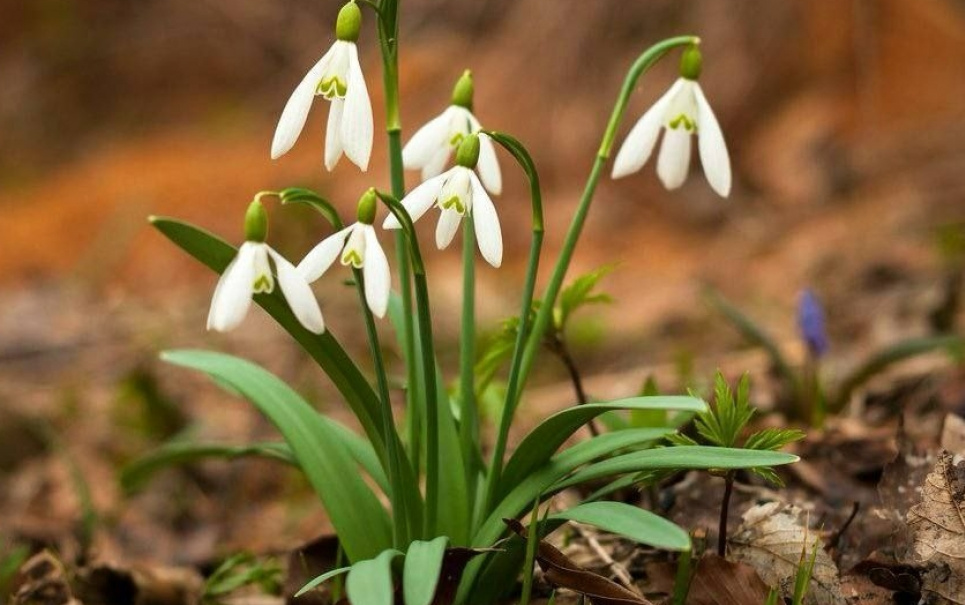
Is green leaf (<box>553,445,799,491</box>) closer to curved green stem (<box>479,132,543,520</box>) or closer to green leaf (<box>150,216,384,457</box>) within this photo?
curved green stem (<box>479,132,543,520</box>)

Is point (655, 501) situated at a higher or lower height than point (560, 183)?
lower

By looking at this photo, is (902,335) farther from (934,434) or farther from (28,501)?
(28,501)

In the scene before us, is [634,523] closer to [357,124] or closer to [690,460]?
[690,460]

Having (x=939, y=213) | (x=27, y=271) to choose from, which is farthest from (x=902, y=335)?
(x=27, y=271)

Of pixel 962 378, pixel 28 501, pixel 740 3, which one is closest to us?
pixel 962 378

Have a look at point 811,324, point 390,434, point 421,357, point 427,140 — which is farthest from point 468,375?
point 811,324

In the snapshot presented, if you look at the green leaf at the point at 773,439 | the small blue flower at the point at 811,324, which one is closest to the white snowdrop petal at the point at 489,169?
the green leaf at the point at 773,439

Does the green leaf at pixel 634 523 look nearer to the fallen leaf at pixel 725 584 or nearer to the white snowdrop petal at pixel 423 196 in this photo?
the fallen leaf at pixel 725 584
